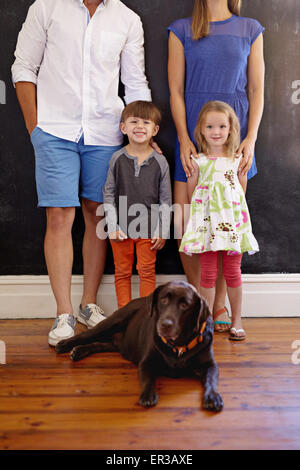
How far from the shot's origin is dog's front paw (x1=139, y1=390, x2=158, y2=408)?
4.23ft

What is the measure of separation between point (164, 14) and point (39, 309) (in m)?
1.75

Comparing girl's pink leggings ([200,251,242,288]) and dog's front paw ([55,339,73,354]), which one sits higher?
girl's pink leggings ([200,251,242,288])

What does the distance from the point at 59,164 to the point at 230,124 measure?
0.84 m

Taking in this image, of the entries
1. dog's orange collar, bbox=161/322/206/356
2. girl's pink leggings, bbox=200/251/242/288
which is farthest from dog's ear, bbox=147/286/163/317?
girl's pink leggings, bbox=200/251/242/288

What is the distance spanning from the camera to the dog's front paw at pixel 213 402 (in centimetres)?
126

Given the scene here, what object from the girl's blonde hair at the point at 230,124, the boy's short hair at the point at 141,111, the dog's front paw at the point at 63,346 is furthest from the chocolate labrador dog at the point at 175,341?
the boy's short hair at the point at 141,111

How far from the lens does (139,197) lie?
2.08 m

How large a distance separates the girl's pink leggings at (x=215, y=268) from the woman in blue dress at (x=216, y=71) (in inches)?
8.7

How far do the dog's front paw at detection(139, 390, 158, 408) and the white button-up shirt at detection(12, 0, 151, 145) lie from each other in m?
1.23

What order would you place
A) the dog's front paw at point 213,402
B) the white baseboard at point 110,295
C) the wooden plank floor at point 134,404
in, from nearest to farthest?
the wooden plank floor at point 134,404
the dog's front paw at point 213,402
the white baseboard at point 110,295

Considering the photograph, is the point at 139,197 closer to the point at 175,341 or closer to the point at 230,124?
the point at 230,124

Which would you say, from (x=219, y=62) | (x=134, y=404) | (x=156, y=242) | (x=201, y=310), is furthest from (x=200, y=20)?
(x=134, y=404)

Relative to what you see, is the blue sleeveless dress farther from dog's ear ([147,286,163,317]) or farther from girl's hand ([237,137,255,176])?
dog's ear ([147,286,163,317])

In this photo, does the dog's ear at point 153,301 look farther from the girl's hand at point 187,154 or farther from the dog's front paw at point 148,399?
the girl's hand at point 187,154
